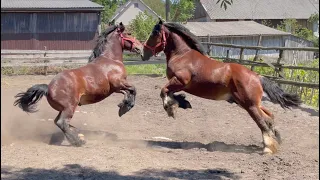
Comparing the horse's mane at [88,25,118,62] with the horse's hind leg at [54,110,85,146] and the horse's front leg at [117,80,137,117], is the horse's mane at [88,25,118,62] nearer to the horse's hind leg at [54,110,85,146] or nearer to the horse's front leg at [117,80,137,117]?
the horse's front leg at [117,80,137,117]

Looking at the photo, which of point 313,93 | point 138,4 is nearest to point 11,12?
point 313,93

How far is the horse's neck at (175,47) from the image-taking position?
7.50 meters

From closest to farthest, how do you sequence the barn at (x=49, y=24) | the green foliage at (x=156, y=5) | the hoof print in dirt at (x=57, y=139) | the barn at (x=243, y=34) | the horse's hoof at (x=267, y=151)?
the horse's hoof at (x=267, y=151) < the hoof print in dirt at (x=57, y=139) < the barn at (x=49, y=24) < the barn at (x=243, y=34) < the green foliage at (x=156, y=5)

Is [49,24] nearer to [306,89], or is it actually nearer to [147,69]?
[147,69]

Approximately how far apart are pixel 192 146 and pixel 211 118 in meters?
2.18

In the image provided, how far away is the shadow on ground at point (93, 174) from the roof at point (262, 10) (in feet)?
126

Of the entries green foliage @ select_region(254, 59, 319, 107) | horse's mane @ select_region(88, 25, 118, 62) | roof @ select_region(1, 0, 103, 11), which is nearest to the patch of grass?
roof @ select_region(1, 0, 103, 11)

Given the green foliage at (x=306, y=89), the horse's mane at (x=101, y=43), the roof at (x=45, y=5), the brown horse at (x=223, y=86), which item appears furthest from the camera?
the roof at (x=45, y=5)

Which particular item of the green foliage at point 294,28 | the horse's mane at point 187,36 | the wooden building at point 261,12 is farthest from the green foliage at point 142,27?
the horse's mane at point 187,36

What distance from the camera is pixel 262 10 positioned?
45.4 metres

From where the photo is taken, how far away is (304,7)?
1829 inches

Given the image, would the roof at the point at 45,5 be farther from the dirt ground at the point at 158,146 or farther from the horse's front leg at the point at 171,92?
the horse's front leg at the point at 171,92

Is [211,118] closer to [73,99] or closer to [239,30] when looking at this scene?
[73,99]

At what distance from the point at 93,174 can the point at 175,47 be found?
2.83m
